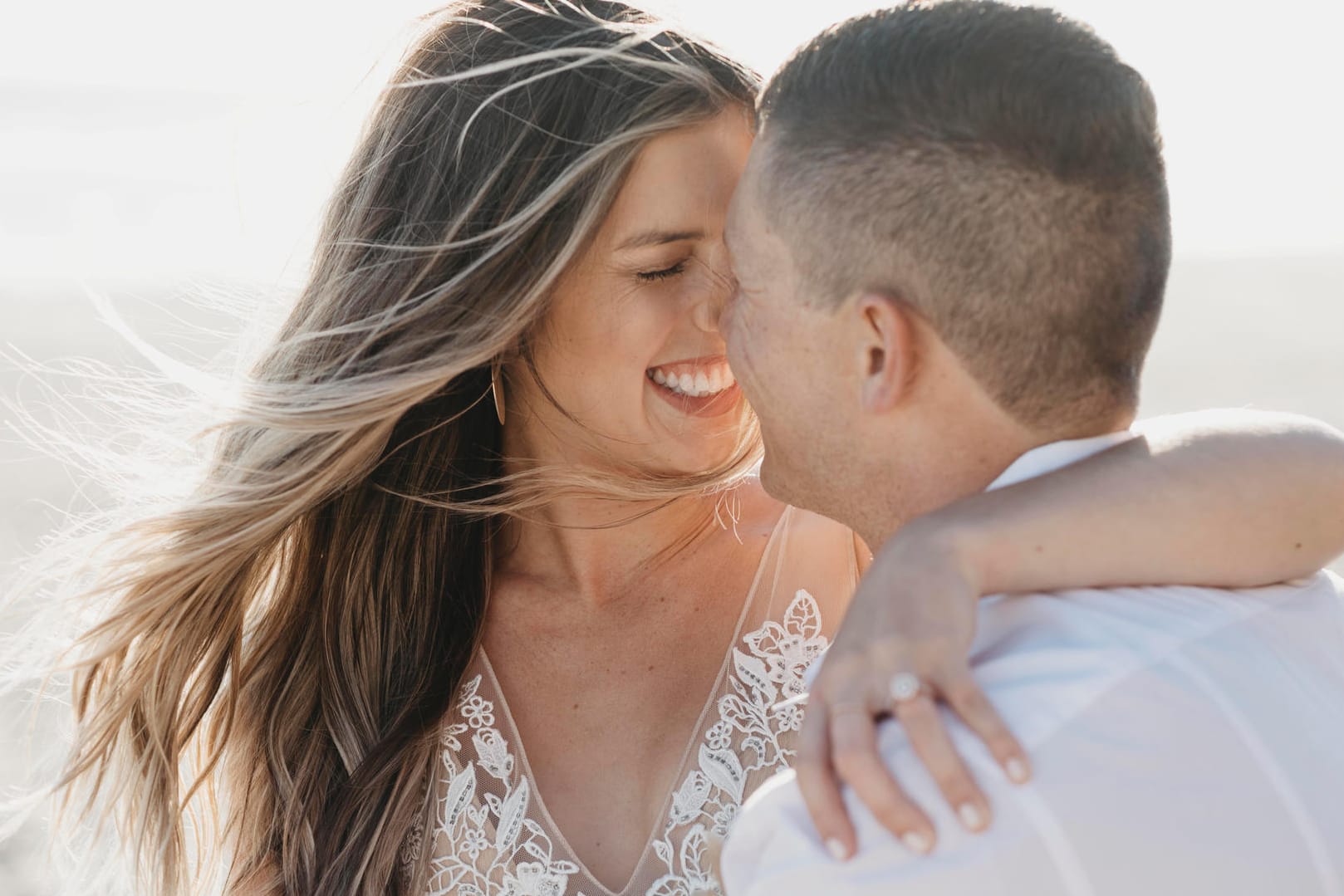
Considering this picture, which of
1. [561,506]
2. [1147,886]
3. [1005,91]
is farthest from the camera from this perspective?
[561,506]

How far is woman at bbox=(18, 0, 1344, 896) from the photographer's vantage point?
9.36 ft

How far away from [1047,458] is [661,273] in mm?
1159

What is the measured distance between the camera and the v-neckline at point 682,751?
284 cm

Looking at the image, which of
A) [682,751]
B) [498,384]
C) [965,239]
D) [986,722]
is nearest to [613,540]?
[498,384]

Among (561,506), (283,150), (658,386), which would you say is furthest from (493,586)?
(283,150)

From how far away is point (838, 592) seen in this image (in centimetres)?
310

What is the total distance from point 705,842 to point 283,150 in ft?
7.29

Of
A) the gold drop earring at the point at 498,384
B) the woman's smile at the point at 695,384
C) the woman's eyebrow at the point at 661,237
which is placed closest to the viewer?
the woman's eyebrow at the point at 661,237

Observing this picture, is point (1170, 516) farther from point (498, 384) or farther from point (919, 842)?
point (498, 384)

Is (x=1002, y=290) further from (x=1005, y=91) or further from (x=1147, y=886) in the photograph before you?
(x=1147, y=886)

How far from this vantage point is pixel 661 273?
113 inches

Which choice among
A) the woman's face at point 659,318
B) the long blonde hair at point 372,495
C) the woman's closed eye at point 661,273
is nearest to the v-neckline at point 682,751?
the long blonde hair at point 372,495

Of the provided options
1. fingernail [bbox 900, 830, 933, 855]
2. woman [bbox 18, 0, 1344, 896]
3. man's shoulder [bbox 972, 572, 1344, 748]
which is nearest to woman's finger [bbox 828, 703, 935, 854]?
fingernail [bbox 900, 830, 933, 855]

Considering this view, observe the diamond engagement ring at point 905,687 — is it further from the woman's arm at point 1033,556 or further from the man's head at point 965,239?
the man's head at point 965,239
